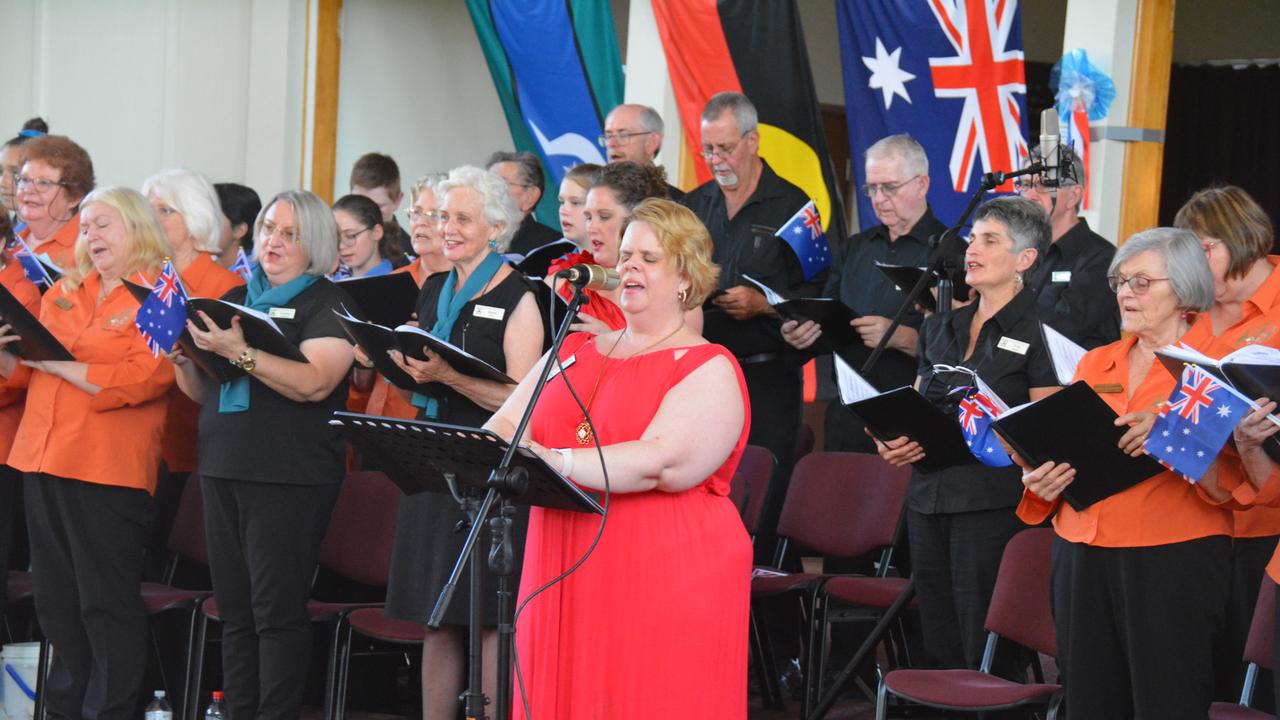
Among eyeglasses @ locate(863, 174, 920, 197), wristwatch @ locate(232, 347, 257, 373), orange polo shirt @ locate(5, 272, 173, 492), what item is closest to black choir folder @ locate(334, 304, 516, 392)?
wristwatch @ locate(232, 347, 257, 373)

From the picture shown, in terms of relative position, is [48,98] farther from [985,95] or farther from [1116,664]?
[1116,664]

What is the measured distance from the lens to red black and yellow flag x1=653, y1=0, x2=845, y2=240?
731cm

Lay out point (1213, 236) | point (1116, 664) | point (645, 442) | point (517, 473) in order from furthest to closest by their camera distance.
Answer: point (1213, 236)
point (1116, 664)
point (645, 442)
point (517, 473)

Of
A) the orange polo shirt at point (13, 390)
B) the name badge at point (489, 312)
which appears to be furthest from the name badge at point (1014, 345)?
the orange polo shirt at point (13, 390)

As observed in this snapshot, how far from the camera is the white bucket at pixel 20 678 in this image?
5.29 metres

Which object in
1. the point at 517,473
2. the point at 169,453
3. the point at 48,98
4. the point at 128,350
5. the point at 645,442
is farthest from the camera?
the point at 48,98

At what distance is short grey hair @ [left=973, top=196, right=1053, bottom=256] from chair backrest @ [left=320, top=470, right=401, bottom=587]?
2.16 m

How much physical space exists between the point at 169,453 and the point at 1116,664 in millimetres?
3471

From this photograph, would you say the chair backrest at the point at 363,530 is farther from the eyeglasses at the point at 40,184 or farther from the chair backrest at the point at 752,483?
the eyeglasses at the point at 40,184

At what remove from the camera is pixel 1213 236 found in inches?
161

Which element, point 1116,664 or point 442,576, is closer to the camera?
point 1116,664

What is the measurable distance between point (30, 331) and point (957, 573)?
2.92 m

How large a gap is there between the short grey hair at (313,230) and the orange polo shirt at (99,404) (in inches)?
21.4

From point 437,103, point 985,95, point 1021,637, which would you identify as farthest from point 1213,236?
point 437,103
